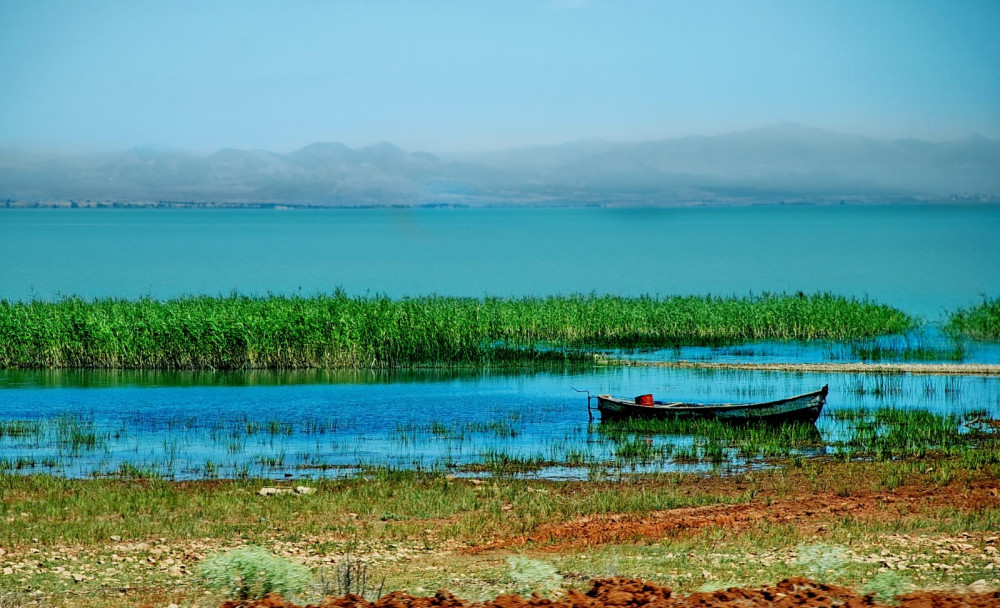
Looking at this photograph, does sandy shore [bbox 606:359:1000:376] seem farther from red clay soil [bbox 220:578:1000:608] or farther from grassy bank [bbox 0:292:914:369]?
red clay soil [bbox 220:578:1000:608]

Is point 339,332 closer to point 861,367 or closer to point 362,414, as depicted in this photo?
point 362,414

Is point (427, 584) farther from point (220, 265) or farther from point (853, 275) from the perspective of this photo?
point (220, 265)

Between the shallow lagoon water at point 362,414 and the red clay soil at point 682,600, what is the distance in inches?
465

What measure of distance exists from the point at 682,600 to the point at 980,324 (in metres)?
50.0

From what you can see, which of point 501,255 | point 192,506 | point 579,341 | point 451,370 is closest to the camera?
point 192,506

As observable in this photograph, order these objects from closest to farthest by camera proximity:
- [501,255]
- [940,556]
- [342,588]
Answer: [342,588] → [940,556] → [501,255]

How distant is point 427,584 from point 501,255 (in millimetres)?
179684

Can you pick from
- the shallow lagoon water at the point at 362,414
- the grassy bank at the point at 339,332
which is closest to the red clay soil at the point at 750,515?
the shallow lagoon water at the point at 362,414

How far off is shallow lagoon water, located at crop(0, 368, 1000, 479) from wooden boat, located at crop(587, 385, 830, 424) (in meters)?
1.13

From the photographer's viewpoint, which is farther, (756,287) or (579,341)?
(756,287)

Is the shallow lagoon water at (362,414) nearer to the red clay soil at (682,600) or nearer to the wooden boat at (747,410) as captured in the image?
the wooden boat at (747,410)

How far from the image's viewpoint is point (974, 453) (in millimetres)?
27141

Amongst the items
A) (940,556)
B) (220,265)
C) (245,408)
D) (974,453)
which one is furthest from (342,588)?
(220,265)

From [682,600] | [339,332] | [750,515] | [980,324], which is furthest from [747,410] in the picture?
[980,324]
